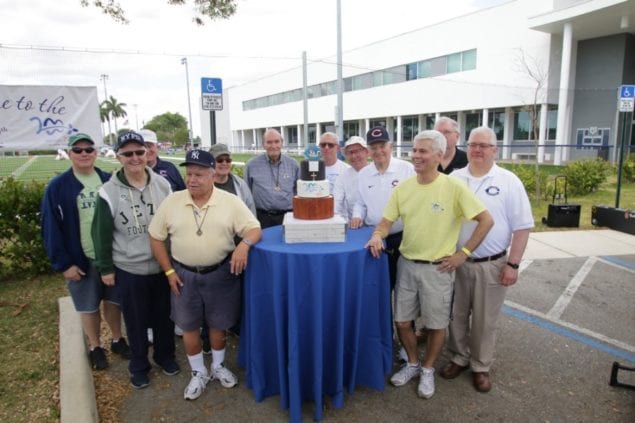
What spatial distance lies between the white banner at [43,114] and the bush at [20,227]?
2.09 feet

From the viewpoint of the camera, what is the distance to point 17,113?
5715mm

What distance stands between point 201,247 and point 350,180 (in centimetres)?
162

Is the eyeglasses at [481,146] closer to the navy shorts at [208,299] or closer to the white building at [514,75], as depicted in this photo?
the navy shorts at [208,299]

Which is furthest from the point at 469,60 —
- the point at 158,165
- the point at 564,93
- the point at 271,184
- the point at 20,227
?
the point at 20,227

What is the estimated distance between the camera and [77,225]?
11.1 ft

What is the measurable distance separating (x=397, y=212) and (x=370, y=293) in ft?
2.05

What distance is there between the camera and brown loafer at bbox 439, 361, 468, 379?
11.2 feet

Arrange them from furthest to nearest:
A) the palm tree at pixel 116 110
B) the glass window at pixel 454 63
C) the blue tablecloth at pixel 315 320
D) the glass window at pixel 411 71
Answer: the palm tree at pixel 116 110 → the glass window at pixel 411 71 → the glass window at pixel 454 63 → the blue tablecloth at pixel 315 320

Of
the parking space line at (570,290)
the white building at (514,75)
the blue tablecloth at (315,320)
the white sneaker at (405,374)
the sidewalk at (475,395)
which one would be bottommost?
the sidewalk at (475,395)

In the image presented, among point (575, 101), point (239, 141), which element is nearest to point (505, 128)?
point (575, 101)

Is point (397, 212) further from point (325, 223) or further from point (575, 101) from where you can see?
point (575, 101)

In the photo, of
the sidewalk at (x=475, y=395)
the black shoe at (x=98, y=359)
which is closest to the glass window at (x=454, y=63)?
the sidewalk at (x=475, y=395)

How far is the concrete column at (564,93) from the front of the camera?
66.8 ft

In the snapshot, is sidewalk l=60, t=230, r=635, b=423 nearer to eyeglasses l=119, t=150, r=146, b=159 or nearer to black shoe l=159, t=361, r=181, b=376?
black shoe l=159, t=361, r=181, b=376
